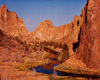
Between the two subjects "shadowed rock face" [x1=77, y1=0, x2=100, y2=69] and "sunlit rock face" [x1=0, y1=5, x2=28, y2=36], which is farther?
"sunlit rock face" [x1=0, y1=5, x2=28, y2=36]

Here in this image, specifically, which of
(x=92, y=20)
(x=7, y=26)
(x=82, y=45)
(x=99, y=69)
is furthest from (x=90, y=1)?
(x=7, y=26)

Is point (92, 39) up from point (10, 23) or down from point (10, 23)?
down

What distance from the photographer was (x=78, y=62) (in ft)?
168

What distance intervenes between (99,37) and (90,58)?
762cm

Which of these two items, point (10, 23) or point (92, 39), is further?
point (10, 23)

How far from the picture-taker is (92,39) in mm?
48156

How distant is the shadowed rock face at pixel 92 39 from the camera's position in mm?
45656

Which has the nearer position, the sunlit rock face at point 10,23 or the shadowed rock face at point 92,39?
the shadowed rock face at point 92,39

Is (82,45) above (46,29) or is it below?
below

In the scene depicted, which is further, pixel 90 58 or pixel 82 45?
pixel 82 45

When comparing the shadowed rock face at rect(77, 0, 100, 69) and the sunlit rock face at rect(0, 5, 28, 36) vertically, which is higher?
the sunlit rock face at rect(0, 5, 28, 36)

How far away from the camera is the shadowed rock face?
45656 mm

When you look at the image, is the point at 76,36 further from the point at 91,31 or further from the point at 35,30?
the point at 35,30

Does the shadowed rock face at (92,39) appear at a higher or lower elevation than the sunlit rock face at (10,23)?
lower
